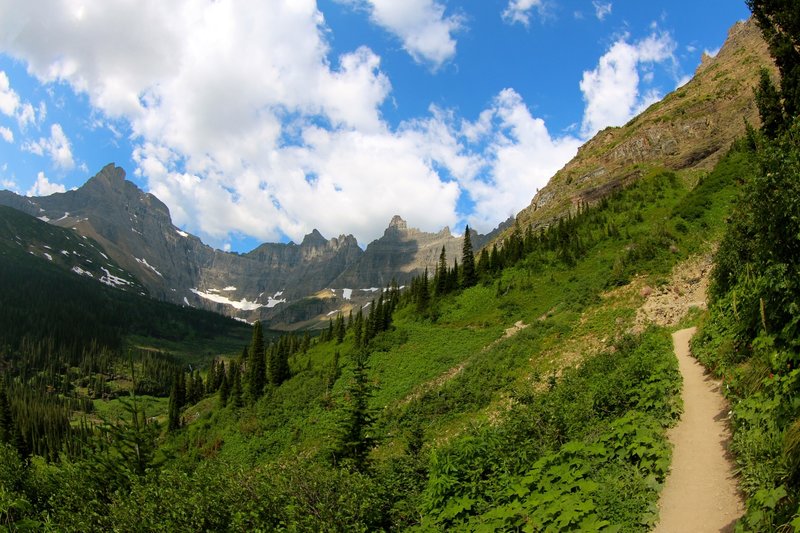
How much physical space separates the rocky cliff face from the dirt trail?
78.5 m

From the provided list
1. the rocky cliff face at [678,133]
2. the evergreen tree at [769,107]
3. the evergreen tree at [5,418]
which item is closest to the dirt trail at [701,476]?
the evergreen tree at [769,107]

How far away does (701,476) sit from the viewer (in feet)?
28.9

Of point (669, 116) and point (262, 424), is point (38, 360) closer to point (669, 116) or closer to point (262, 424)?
point (262, 424)

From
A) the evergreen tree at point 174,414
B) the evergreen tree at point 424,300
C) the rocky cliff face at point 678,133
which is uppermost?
the rocky cliff face at point 678,133

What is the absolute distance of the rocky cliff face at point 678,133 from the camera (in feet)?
295

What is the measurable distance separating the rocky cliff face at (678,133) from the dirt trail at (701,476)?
78530 mm

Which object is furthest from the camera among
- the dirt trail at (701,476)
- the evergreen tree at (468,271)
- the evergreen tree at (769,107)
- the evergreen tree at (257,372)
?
the evergreen tree at (257,372)

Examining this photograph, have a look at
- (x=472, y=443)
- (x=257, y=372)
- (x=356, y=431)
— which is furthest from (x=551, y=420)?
(x=257, y=372)

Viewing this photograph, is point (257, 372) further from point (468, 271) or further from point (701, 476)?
point (701, 476)

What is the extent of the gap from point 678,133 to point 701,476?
363 ft

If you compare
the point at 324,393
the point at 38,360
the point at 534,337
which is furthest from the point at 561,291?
the point at 38,360

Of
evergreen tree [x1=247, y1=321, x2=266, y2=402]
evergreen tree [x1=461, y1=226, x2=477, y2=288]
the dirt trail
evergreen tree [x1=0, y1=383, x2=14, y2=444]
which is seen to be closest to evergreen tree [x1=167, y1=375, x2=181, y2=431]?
evergreen tree [x1=247, y1=321, x2=266, y2=402]

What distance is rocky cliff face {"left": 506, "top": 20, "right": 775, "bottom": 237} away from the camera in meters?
90.0

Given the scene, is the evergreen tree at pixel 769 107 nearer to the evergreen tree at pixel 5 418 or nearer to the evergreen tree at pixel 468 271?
the evergreen tree at pixel 468 271
